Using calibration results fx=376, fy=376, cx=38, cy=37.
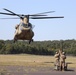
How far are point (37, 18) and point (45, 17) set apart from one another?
1189mm

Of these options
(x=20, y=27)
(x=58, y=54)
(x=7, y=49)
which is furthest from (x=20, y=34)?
(x=7, y=49)

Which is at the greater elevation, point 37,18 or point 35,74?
point 37,18

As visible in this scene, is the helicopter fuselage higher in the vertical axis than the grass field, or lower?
higher

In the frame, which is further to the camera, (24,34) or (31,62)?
(24,34)

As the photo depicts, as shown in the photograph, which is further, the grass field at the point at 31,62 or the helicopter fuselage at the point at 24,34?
the helicopter fuselage at the point at 24,34

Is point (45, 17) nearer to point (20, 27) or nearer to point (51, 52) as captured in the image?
point (20, 27)

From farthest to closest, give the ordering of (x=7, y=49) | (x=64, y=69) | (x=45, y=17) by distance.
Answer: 1. (x=7, y=49)
2. (x=45, y=17)
3. (x=64, y=69)

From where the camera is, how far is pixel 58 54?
32.9 meters

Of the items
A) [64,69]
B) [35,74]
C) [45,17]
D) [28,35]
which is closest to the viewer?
[35,74]

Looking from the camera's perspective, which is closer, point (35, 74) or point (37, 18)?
point (35, 74)

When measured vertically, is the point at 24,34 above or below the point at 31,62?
Answer: above

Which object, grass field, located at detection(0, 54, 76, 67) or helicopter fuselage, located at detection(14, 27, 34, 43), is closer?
grass field, located at detection(0, 54, 76, 67)

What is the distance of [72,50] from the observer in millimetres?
109188

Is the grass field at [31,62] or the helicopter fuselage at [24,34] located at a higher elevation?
the helicopter fuselage at [24,34]
